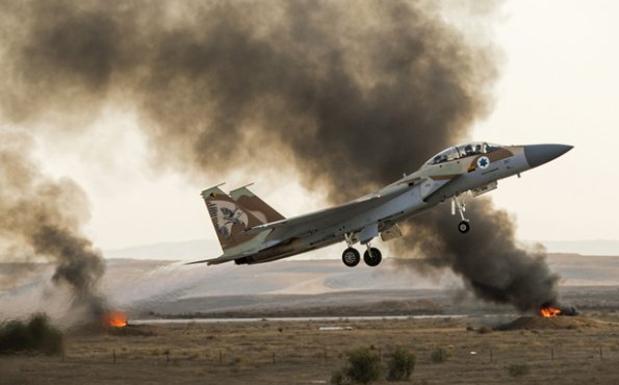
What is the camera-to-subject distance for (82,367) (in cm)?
7438

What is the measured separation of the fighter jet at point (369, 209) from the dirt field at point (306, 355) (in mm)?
12052

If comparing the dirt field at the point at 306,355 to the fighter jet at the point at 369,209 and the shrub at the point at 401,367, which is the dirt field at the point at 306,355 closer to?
the shrub at the point at 401,367

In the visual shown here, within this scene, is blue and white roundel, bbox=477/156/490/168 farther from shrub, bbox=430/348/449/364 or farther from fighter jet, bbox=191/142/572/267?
shrub, bbox=430/348/449/364

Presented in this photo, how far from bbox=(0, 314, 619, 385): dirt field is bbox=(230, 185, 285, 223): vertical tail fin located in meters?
11.8

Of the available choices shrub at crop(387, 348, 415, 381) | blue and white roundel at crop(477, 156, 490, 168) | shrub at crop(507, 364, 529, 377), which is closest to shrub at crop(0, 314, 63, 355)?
shrub at crop(387, 348, 415, 381)

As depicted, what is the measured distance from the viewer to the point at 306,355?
274ft

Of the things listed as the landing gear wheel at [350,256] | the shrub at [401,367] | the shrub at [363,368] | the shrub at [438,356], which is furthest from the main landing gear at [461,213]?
the shrub at [438,356]

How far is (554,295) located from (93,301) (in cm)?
6223

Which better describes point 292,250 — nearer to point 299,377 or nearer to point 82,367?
point 299,377

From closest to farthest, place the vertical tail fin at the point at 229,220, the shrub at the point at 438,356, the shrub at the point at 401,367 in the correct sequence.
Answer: the vertical tail fin at the point at 229,220, the shrub at the point at 401,367, the shrub at the point at 438,356

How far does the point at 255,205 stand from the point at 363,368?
13776 mm

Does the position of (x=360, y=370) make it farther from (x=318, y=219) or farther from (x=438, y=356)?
(x=318, y=219)

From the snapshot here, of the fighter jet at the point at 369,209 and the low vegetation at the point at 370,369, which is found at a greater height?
the fighter jet at the point at 369,209

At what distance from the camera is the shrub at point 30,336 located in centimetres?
6431
